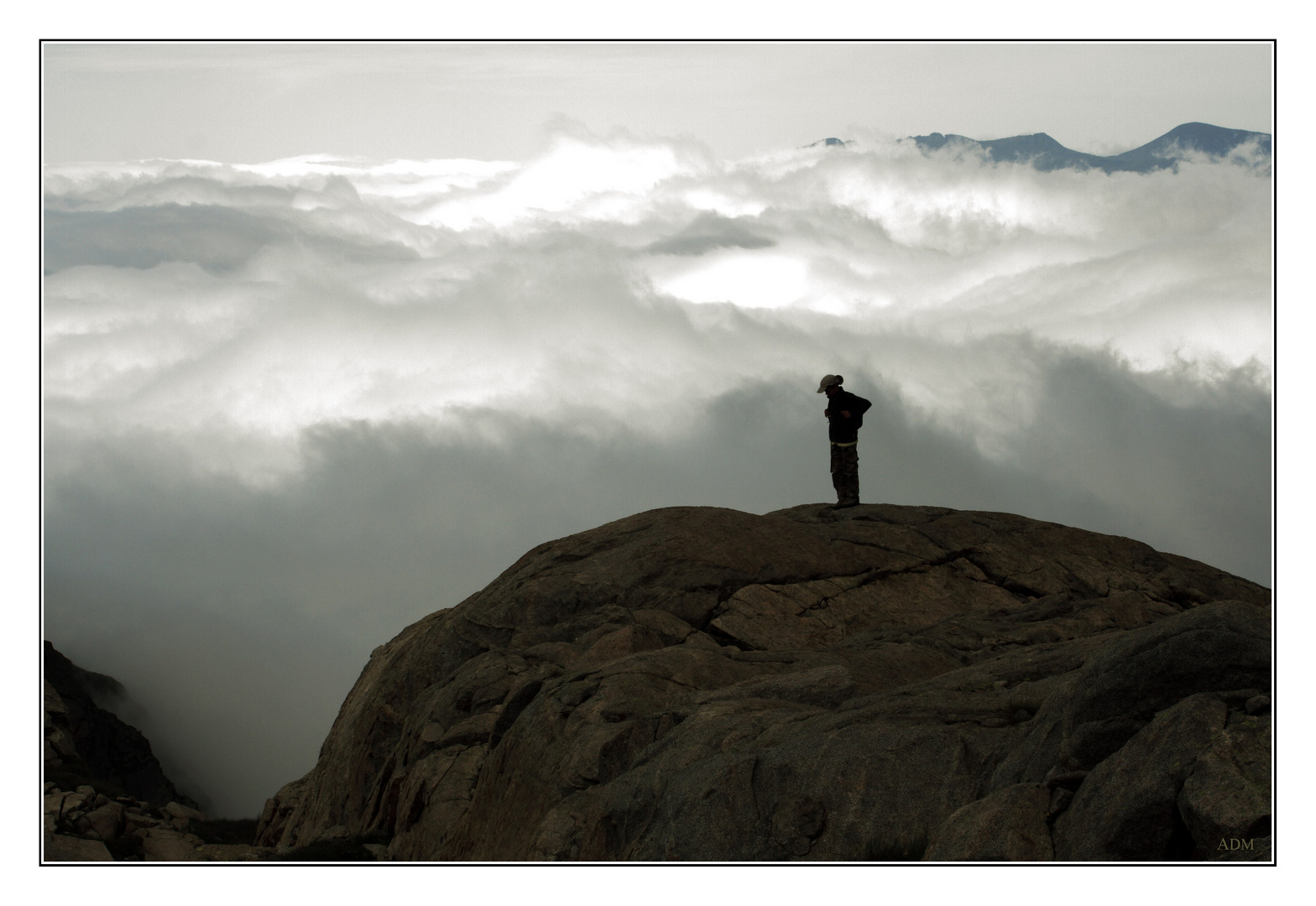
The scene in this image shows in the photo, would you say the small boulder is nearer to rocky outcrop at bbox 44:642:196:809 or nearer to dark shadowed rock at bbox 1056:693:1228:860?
dark shadowed rock at bbox 1056:693:1228:860

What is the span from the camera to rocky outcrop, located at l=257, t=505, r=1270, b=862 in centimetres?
1052

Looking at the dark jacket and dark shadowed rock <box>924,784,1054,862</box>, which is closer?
dark shadowed rock <box>924,784,1054,862</box>

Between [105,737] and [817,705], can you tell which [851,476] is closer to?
[817,705]

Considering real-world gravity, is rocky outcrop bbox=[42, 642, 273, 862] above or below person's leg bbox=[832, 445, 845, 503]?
below

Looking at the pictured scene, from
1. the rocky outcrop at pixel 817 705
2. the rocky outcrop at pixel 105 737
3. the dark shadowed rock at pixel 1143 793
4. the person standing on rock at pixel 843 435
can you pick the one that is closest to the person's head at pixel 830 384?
the person standing on rock at pixel 843 435

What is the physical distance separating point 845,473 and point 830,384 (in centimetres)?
283

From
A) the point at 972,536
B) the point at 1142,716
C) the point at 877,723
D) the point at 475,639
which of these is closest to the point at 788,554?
the point at 972,536

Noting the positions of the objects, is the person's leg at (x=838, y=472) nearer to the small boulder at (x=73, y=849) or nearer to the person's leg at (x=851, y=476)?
the person's leg at (x=851, y=476)

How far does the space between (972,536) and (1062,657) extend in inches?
427

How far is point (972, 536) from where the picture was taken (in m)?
26.5

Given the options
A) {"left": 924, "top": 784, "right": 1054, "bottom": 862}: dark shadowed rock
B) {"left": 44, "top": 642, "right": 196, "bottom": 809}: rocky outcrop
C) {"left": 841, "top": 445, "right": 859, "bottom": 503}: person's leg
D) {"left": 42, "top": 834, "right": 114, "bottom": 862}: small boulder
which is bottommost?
{"left": 44, "top": 642, "right": 196, "bottom": 809}: rocky outcrop

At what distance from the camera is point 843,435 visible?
2744 cm

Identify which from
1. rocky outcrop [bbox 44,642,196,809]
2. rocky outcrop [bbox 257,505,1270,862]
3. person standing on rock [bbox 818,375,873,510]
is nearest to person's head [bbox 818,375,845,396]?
person standing on rock [bbox 818,375,873,510]

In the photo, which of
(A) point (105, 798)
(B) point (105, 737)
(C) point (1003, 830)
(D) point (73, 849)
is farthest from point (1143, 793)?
(B) point (105, 737)
